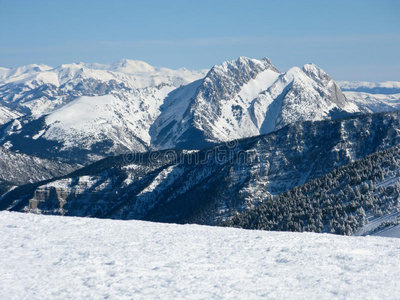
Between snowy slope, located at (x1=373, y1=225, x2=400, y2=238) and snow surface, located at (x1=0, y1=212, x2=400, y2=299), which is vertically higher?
snow surface, located at (x1=0, y1=212, x2=400, y2=299)

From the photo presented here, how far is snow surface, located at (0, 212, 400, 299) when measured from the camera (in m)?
29.7

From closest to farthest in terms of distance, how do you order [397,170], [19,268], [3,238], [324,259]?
[19,268]
[324,259]
[3,238]
[397,170]

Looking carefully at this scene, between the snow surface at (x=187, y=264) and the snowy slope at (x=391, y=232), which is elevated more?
the snow surface at (x=187, y=264)

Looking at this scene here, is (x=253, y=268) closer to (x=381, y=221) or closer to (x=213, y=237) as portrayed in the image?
(x=213, y=237)

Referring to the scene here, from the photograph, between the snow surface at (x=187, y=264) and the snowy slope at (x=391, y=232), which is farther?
the snowy slope at (x=391, y=232)

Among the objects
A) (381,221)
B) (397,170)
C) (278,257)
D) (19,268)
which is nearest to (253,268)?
(278,257)

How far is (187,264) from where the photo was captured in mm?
34781

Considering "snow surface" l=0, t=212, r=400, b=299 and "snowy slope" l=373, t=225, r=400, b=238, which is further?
"snowy slope" l=373, t=225, r=400, b=238

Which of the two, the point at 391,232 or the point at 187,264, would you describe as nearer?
the point at 187,264

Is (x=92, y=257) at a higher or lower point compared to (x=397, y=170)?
lower

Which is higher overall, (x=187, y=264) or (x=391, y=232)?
(x=187, y=264)

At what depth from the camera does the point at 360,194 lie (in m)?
110

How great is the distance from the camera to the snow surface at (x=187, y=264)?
97.3 ft

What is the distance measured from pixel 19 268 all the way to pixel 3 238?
8951mm
